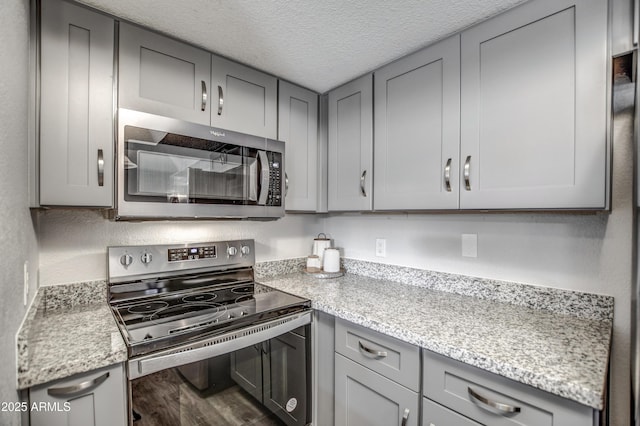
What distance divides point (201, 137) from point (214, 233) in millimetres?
663

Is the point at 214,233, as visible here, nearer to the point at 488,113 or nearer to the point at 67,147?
the point at 67,147

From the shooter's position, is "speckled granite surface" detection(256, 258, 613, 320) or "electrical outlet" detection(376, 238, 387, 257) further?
"electrical outlet" detection(376, 238, 387, 257)

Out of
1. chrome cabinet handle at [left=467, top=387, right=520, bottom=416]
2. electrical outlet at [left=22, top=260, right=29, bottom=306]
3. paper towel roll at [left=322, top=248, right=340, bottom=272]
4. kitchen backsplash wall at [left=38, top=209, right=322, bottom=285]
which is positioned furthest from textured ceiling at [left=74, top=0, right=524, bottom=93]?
chrome cabinet handle at [left=467, top=387, right=520, bottom=416]

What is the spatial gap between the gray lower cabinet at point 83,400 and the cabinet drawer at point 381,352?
2.87 feet

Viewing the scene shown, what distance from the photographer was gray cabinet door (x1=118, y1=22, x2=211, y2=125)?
132 cm

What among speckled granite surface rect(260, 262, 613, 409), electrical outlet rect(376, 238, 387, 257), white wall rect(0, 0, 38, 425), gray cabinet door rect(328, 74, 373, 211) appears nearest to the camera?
white wall rect(0, 0, 38, 425)

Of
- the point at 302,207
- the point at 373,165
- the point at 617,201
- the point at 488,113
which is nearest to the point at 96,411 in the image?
the point at 302,207

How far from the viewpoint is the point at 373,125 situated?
1.77m

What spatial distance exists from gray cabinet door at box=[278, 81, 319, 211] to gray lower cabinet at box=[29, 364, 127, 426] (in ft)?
3.91

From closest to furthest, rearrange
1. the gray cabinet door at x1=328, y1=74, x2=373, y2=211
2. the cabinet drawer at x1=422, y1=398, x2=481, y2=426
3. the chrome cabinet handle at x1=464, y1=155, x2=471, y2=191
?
the cabinet drawer at x1=422, y1=398, x2=481, y2=426 < the chrome cabinet handle at x1=464, y1=155, x2=471, y2=191 < the gray cabinet door at x1=328, y1=74, x2=373, y2=211

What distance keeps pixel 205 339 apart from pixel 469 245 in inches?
53.8

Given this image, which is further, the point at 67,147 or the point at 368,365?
Answer: the point at 368,365

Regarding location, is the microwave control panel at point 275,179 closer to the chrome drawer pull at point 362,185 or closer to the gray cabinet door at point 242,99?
the gray cabinet door at point 242,99

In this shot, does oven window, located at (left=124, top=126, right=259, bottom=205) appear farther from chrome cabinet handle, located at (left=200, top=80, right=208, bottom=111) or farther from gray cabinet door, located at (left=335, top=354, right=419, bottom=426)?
gray cabinet door, located at (left=335, top=354, right=419, bottom=426)
